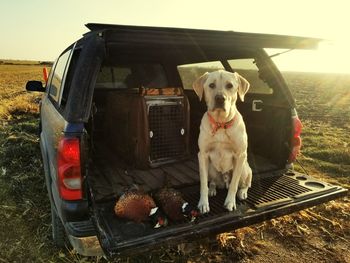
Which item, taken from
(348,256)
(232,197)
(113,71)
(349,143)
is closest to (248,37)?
(232,197)

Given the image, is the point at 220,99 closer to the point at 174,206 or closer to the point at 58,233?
the point at 174,206

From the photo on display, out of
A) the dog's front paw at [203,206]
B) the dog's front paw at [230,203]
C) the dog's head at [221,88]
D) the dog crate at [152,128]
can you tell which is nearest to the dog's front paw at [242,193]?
the dog's front paw at [230,203]

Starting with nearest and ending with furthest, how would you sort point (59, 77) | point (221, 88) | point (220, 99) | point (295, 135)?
point (220, 99) < point (221, 88) < point (295, 135) < point (59, 77)

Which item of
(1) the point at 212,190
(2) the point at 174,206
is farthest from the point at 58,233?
(1) the point at 212,190

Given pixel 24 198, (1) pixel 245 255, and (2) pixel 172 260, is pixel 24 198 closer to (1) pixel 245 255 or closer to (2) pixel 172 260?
(2) pixel 172 260

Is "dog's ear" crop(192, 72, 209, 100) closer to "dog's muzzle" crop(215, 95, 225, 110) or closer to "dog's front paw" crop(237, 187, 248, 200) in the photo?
"dog's muzzle" crop(215, 95, 225, 110)

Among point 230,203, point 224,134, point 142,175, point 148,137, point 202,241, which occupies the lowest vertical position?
point 202,241

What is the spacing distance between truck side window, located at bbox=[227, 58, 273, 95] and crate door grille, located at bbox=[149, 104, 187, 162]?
1.04 metres

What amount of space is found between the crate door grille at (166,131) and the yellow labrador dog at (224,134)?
3.17 ft

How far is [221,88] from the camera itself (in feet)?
12.0

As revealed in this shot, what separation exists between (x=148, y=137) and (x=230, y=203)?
1.62m

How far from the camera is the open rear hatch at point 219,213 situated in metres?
2.72

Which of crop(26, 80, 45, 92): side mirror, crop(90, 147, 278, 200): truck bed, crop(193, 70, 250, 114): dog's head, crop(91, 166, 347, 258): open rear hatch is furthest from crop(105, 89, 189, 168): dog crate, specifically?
crop(26, 80, 45, 92): side mirror

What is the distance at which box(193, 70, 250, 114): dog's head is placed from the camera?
354cm
